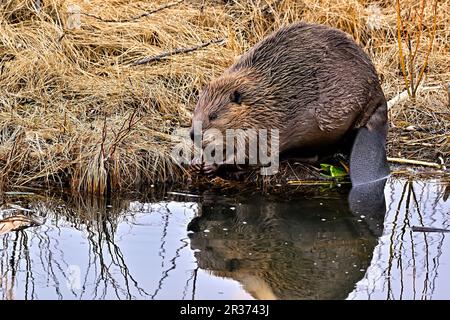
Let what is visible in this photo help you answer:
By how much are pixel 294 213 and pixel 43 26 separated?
2.72 meters

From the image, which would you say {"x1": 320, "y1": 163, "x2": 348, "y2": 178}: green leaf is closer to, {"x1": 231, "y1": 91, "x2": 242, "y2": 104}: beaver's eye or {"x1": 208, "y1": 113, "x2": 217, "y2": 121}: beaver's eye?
{"x1": 231, "y1": 91, "x2": 242, "y2": 104}: beaver's eye

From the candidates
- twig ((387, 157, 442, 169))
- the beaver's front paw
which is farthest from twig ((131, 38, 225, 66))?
twig ((387, 157, 442, 169))

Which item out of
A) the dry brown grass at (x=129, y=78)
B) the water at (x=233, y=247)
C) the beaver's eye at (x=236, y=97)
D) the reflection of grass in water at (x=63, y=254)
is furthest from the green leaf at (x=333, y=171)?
the reflection of grass in water at (x=63, y=254)

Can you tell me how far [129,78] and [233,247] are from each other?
2182 millimetres

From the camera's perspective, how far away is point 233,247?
3549 mm

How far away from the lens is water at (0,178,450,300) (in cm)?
311

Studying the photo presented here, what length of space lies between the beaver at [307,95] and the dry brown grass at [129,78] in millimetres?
440

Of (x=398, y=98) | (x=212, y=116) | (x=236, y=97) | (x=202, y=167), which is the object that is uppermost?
(x=398, y=98)

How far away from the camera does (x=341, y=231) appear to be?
378cm

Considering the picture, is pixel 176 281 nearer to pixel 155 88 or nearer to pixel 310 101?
pixel 310 101

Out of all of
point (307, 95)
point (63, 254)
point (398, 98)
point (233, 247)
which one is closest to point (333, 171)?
point (307, 95)

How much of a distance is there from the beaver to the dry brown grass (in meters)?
0.44

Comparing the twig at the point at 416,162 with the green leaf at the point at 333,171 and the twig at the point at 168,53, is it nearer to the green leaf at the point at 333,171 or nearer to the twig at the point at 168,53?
the green leaf at the point at 333,171

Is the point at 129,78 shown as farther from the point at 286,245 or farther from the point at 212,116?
the point at 286,245
